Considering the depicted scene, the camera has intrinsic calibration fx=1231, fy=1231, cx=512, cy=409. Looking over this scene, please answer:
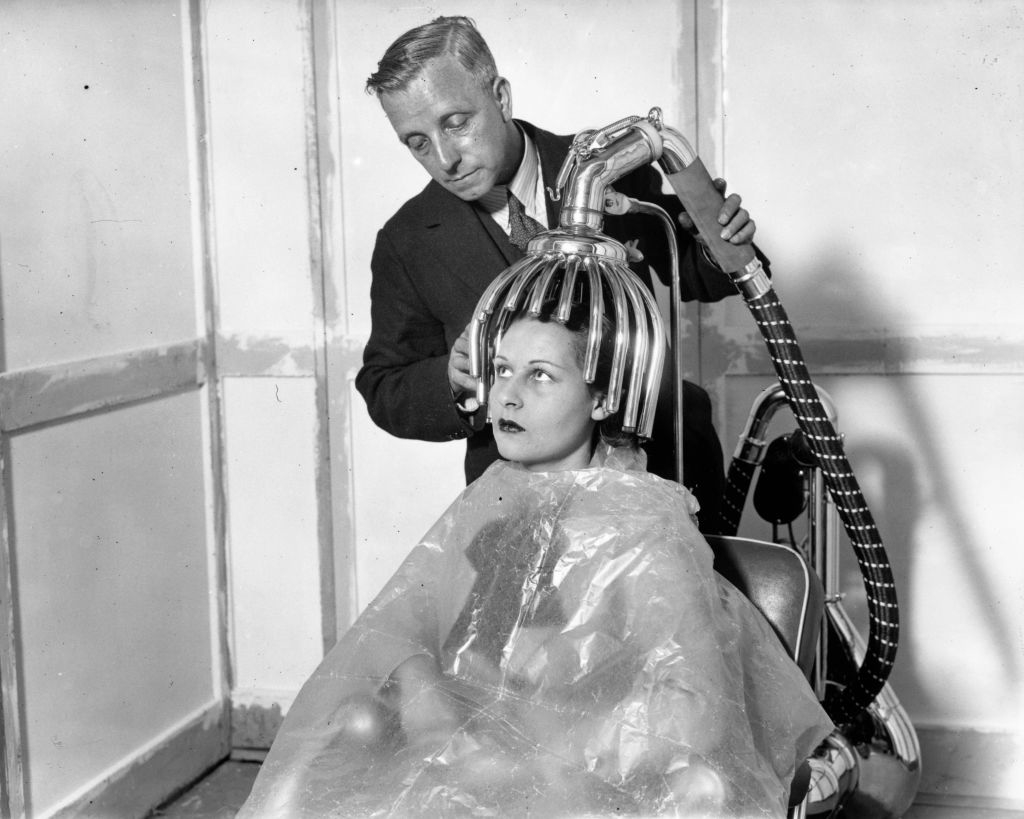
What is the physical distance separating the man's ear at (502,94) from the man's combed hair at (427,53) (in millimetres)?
16

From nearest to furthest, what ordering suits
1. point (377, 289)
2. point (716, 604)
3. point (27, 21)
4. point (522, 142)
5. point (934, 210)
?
point (716, 604) → point (522, 142) → point (377, 289) → point (27, 21) → point (934, 210)

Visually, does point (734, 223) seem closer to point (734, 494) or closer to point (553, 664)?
point (734, 494)

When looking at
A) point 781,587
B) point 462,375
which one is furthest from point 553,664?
point 462,375

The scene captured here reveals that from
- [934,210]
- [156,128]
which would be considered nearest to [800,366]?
[934,210]

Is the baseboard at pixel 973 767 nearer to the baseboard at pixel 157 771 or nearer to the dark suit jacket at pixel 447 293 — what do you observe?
the dark suit jacket at pixel 447 293

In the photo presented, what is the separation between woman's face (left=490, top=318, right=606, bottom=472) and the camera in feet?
5.74

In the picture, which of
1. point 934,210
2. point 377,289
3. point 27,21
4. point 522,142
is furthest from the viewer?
point 934,210

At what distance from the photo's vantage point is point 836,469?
1.91 m

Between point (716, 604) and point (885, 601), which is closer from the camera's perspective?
point (716, 604)

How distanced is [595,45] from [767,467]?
1.13 meters

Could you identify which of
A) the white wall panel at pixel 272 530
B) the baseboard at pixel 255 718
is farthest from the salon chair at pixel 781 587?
the baseboard at pixel 255 718

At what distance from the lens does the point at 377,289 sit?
2.28 metres

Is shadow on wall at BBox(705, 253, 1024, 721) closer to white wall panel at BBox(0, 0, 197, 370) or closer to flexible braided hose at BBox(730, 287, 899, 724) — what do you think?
flexible braided hose at BBox(730, 287, 899, 724)

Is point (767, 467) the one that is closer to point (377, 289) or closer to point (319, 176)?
point (377, 289)
